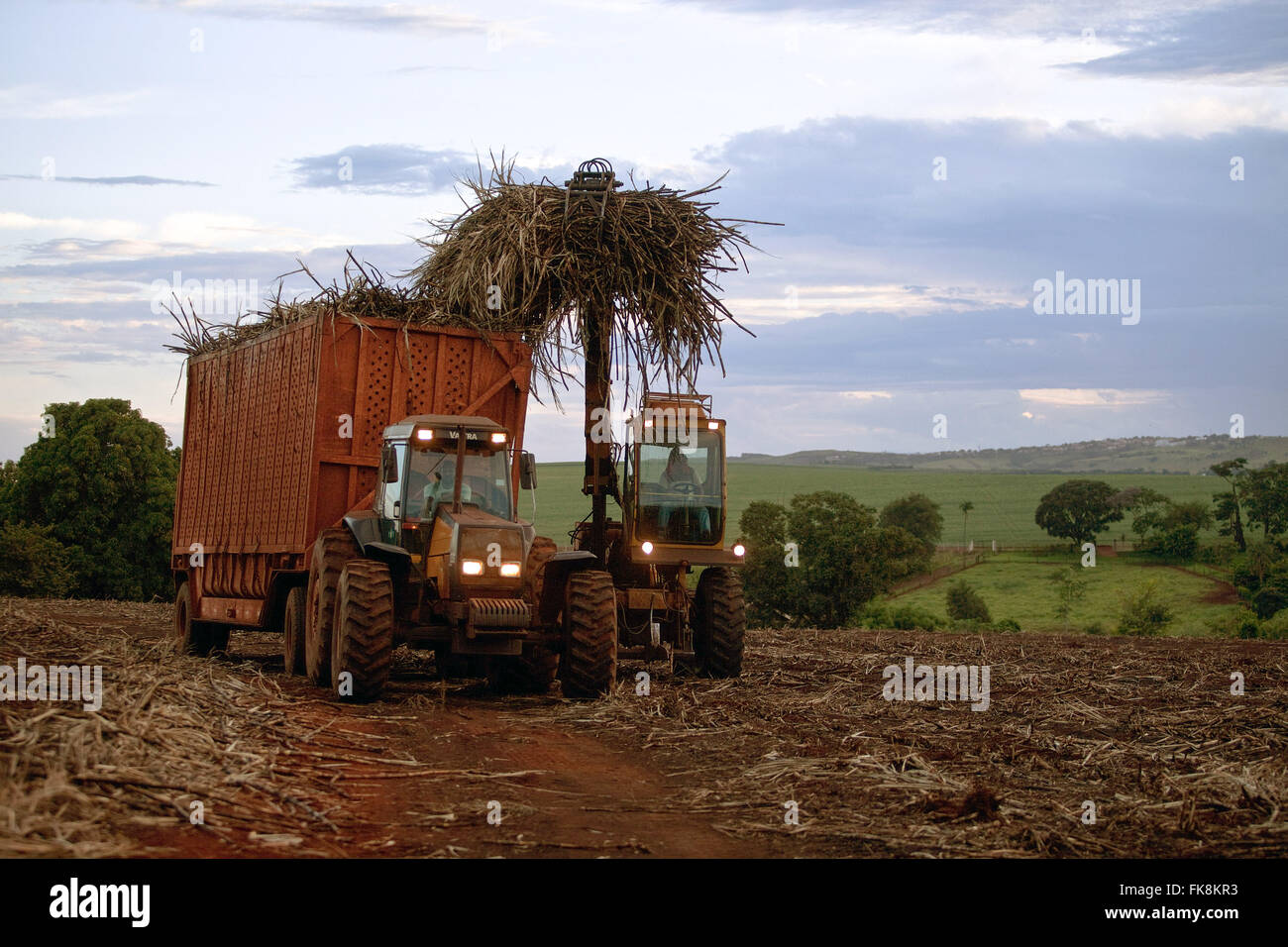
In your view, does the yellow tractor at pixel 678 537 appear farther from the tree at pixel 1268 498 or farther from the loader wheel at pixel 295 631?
the tree at pixel 1268 498

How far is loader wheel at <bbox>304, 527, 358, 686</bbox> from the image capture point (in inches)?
515

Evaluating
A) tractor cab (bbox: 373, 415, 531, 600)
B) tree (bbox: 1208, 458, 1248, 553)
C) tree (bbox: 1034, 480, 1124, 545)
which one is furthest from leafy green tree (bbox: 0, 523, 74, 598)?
tree (bbox: 1034, 480, 1124, 545)

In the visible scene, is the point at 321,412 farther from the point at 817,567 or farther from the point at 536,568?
the point at 817,567

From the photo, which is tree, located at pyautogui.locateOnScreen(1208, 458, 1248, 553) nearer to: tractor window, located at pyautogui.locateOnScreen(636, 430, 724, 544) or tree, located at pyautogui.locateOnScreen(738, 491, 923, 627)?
tree, located at pyautogui.locateOnScreen(738, 491, 923, 627)

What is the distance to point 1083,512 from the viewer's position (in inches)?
2613

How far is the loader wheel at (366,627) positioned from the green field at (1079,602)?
3268 cm

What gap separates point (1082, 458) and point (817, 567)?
100129mm

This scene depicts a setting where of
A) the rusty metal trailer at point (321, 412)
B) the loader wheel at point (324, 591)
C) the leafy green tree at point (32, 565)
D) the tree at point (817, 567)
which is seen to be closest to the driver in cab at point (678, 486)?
the rusty metal trailer at point (321, 412)

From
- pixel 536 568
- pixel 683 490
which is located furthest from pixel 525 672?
pixel 683 490

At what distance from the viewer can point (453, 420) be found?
1302 cm

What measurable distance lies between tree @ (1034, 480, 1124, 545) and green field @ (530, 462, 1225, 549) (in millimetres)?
952

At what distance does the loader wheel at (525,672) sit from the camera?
1379 cm
